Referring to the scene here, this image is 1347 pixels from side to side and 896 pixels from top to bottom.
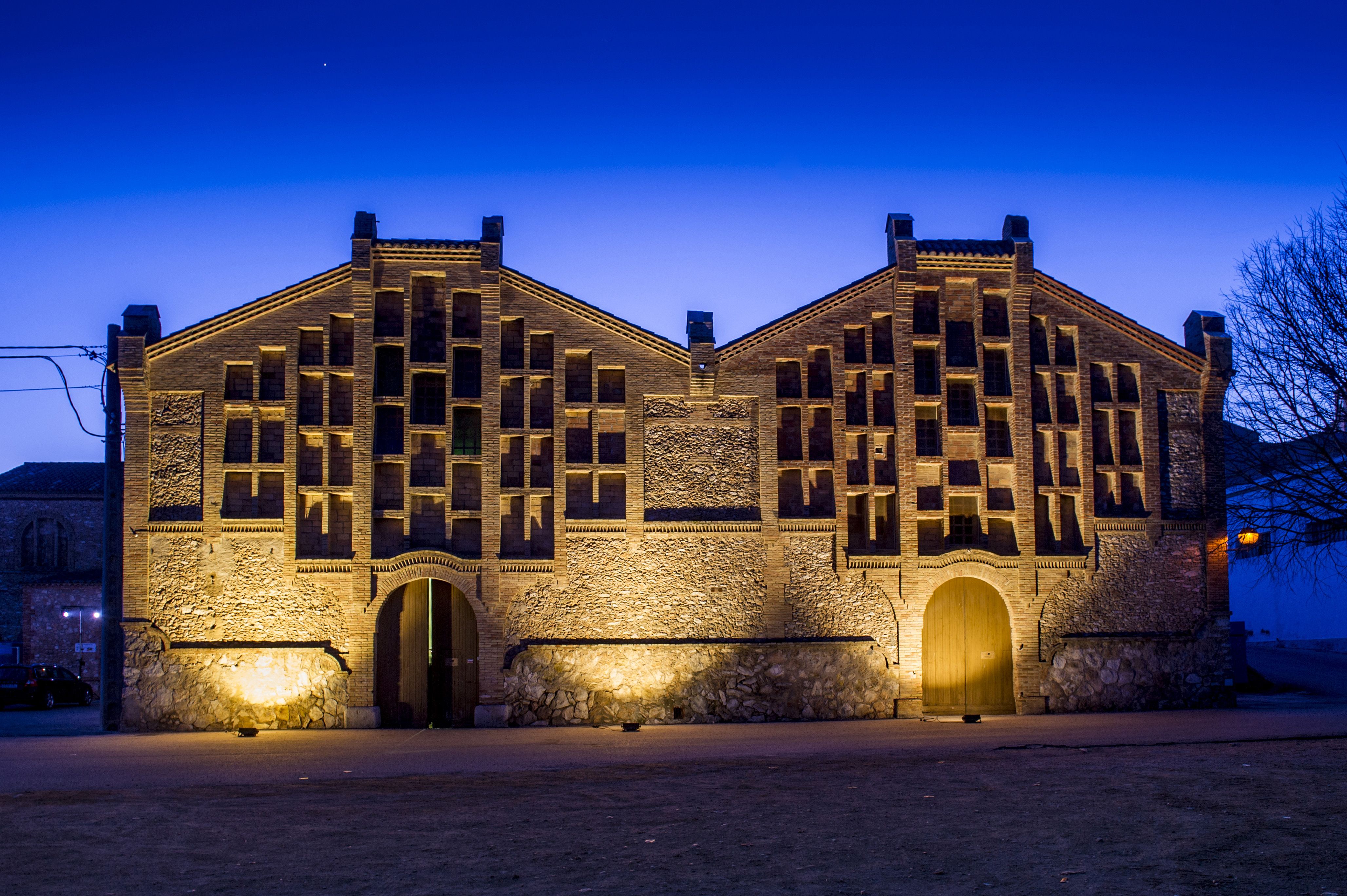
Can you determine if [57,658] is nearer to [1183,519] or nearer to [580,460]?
[580,460]

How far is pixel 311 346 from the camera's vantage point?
2381 cm

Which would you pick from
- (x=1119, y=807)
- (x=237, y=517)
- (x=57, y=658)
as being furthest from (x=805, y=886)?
(x=57, y=658)

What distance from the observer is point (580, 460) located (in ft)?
77.7

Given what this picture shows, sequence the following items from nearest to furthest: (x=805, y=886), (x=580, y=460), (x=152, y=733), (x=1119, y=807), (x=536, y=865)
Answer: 1. (x=805, y=886)
2. (x=536, y=865)
3. (x=1119, y=807)
4. (x=152, y=733)
5. (x=580, y=460)

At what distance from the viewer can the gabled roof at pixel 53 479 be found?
4566 centimetres

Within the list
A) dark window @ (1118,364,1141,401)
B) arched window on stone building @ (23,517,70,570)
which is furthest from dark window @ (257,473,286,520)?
arched window on stone building @ (23,517,70,570)

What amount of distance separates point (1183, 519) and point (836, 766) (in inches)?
513

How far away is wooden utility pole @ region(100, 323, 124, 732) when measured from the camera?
22.9 m

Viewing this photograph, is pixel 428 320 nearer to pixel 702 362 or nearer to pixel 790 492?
pixel 702 362

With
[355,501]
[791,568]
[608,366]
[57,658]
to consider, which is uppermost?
[608,366]

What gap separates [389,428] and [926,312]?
1250 centimetres

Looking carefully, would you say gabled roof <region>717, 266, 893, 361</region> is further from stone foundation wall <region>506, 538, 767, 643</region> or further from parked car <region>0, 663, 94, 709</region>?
parked car <region>0, 663, 94, 709</region>

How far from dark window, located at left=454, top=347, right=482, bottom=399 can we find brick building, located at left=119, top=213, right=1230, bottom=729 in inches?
2.2

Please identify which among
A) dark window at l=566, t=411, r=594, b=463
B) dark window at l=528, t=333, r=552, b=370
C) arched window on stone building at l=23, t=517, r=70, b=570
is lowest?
arched window on stone building at l=23, t=517, r=70, b=570
